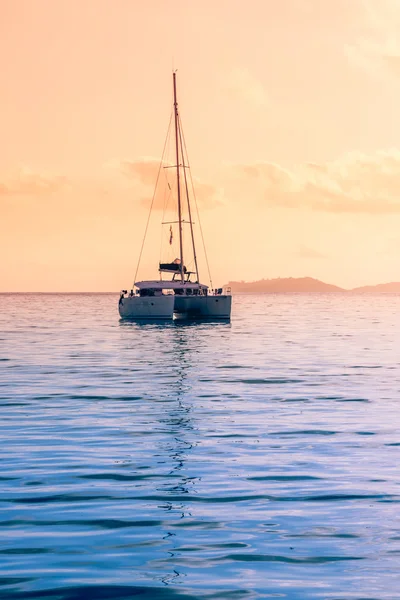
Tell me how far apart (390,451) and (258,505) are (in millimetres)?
4836

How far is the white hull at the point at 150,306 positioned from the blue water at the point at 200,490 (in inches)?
1915

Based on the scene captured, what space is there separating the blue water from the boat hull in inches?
1914

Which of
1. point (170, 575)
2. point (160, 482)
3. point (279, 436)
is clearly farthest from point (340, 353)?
point (170, 575)

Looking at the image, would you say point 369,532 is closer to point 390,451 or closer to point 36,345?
point 390,451

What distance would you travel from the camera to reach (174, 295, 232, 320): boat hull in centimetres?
7944

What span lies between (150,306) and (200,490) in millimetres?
67772

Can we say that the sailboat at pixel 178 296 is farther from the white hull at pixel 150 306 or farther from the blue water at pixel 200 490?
the blue water at pixel 200 490

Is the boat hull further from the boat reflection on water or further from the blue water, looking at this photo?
the blue water

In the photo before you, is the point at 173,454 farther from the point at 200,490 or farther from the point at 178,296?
the point at 178,296

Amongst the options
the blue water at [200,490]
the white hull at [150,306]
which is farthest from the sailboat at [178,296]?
the blue water at [200,490]

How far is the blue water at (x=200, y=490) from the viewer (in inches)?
354

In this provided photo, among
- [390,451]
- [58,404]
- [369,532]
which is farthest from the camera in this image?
[58,404]

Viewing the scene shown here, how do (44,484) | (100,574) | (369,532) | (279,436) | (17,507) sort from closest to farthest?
(100,574) < (369,532) < (17,507) < (44,484) < (279,436)

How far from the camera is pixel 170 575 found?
906 centimetres
